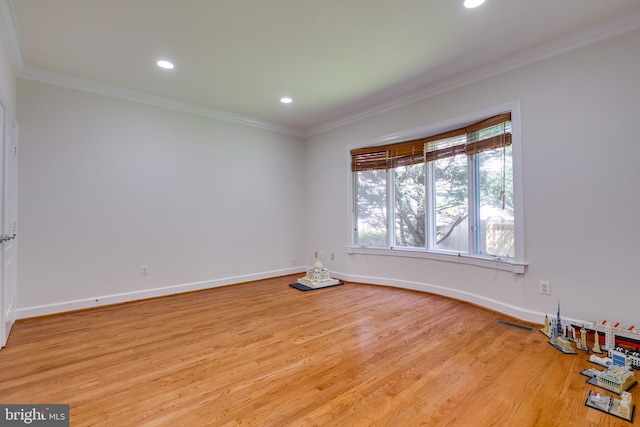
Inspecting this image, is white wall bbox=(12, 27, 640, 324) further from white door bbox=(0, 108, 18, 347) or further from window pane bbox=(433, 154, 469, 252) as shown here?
window pane bbox=(433, 154, 469, 252)

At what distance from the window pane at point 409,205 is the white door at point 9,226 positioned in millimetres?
4201

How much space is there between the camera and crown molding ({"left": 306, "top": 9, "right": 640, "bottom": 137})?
2413 millimetres

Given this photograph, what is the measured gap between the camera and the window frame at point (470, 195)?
295cm

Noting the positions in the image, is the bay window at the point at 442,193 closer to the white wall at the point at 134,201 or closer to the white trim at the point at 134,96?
the white wall at the point at 134,201

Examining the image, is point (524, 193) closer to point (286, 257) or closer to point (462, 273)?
point (462, 273)

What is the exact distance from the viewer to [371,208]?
4.64m

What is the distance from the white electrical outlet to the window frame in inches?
6.9

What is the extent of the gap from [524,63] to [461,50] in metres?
0.68

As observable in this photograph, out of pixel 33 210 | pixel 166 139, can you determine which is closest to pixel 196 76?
pixel 166 139

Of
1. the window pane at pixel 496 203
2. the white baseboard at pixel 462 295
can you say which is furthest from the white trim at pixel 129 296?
the window pane at pixel 496 203

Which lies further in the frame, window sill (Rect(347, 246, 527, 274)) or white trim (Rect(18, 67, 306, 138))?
white trim (Rect(18, 67, 306, 138))

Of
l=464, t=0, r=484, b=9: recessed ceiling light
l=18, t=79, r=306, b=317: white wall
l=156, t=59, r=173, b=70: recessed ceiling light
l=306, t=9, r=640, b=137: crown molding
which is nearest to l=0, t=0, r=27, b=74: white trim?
l=18, t=79, r=306, b=317: white wall

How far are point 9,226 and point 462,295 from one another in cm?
462

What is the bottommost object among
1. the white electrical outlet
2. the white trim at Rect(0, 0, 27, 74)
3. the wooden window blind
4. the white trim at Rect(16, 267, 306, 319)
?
the white trim at Rect(16, 267, 306, 319)
